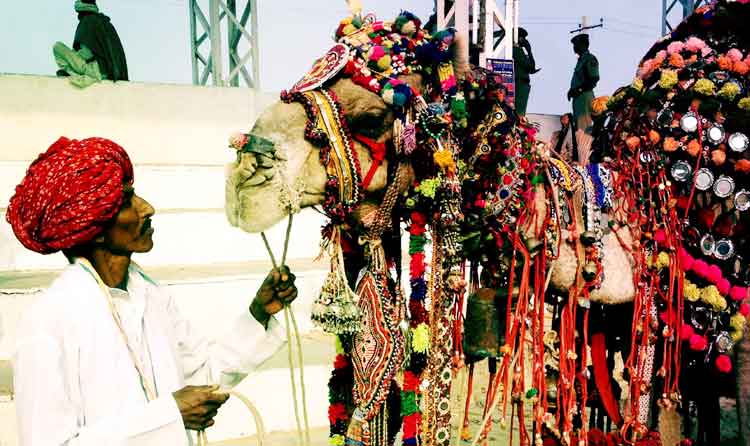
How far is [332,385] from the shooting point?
2.50 meters

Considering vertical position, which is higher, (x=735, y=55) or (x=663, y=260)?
(x=735, y=55)

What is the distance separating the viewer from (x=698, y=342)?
2.56 m

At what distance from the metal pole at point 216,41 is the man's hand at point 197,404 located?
8771 mm

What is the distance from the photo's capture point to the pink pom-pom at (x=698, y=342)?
2.56 m

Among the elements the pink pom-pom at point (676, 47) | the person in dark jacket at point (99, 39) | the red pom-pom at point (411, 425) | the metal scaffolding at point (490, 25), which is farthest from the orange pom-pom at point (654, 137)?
the person in dark jacket at point (99, 39)

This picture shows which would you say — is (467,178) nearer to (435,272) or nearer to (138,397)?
(435,272)

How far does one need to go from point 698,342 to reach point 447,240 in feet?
3.79

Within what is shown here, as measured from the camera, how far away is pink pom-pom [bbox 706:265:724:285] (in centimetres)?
252

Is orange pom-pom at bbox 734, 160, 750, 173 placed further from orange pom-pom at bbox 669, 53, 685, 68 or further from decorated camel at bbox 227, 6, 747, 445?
orange pom-pom at bbox 669, 53, 685, 68

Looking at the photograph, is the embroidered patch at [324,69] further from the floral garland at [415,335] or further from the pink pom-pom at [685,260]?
the pink pom-pom at [685,260]

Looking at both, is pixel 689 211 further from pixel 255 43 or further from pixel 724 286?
pixel 255 43

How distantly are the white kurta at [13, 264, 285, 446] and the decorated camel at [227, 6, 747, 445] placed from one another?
0.45m

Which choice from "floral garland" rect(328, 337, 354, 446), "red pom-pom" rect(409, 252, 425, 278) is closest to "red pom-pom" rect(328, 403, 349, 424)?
"floral garland" rect(328, 337, 354, 446)

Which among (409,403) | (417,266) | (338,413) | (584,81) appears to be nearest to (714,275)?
(417,266)
